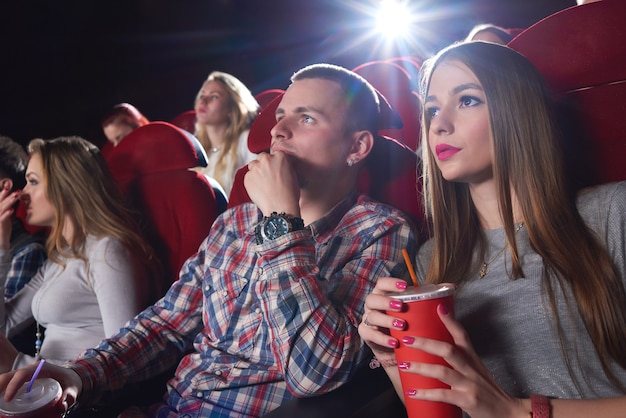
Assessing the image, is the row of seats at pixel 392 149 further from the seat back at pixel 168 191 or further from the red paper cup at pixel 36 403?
the red paper cup at pixel 36 403

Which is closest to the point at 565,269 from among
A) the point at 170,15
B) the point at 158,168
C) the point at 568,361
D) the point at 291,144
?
the point at 568,361

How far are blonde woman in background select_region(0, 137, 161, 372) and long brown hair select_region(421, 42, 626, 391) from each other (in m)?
0.73

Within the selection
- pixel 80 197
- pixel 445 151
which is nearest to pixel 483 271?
pixel 445 151

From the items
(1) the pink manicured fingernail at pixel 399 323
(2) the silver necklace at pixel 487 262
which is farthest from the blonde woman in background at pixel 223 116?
(1) the pink manicured fingernail at pixel 399 323

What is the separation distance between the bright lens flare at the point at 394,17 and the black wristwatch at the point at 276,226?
3678 millimetres

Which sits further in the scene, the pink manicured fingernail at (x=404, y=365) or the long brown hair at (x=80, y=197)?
the long brown hair at (x=80, y=197)

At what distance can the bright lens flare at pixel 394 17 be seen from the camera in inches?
168

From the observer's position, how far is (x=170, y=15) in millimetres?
4066

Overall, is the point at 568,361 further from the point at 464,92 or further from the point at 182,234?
the point at 182,234

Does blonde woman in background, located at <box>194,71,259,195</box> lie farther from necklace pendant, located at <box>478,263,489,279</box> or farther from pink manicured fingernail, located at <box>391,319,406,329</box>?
pink manicured fingernail, located at <box>391,319,406,329</box>

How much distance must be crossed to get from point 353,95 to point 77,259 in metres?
0.78

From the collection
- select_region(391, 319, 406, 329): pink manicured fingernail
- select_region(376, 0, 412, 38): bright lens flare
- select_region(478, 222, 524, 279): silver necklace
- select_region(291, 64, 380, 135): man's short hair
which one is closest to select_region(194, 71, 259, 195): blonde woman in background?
select_region(291, 64, 380, 135): man's short hair

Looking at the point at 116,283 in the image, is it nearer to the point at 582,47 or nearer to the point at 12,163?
the point at 12,163

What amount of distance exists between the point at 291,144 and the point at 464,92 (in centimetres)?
34
